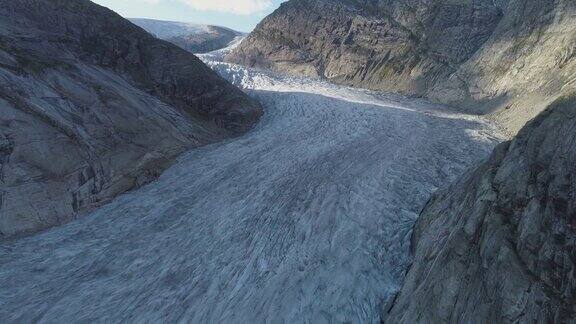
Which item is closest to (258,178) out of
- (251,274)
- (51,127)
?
(251,274)

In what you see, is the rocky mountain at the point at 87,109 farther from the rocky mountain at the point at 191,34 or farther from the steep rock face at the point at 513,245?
the rocky mountain at the point at 191,34

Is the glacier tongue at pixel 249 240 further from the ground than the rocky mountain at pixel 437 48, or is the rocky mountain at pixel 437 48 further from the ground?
the rocky mountain at pixel 437 48

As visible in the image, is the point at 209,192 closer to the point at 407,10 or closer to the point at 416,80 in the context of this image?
the point at 416,80

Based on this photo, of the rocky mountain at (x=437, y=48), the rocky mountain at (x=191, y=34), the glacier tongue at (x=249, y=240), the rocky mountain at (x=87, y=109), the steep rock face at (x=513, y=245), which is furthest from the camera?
the rocky mountain at (x=191, y=34)

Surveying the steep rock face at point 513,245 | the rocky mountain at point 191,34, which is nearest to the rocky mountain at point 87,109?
the steep rock face at point 513,245

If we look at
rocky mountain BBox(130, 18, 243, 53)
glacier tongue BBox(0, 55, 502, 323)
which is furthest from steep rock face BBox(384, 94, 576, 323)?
rocky mountain BBox(130, 18, 243, 53)

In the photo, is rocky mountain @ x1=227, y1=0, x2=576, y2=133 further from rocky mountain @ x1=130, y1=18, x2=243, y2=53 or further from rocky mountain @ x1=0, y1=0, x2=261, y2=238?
rocky mountain @ x1=130, y1=18, x2=243, y2=53
